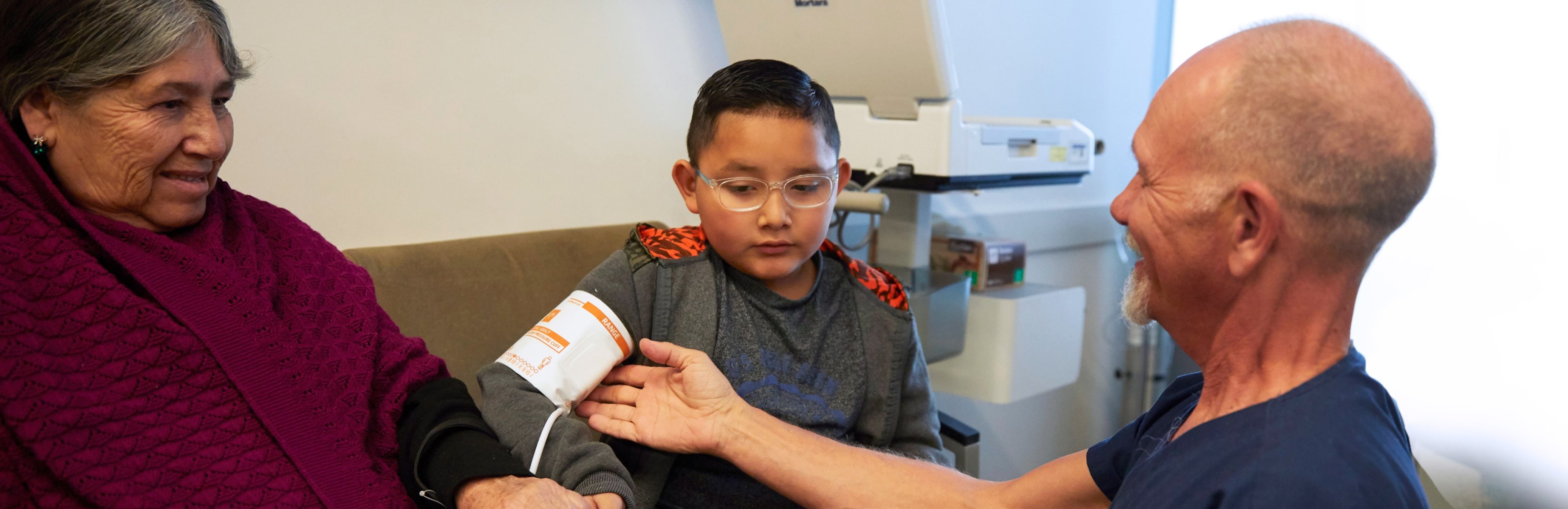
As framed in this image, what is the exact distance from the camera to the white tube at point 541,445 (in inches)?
49.6

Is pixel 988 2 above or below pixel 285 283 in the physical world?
above

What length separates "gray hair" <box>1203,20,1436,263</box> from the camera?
85 centimetres

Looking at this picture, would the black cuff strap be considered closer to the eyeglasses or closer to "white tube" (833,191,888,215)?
the eyeglasses

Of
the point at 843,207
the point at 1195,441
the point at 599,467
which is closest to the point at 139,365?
the point at 599,467

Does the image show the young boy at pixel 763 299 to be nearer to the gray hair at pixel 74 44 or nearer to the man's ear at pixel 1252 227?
the gray hair at pixel 74 44

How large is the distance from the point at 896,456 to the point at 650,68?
1.28 meters

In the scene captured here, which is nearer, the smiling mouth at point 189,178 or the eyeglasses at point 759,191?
the smiling mouth at point 189,178

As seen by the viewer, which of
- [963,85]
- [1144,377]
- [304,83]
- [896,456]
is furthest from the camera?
[1144,377]

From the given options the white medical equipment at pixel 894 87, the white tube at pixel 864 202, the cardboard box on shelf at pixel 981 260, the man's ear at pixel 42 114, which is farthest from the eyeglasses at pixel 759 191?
the cardboard box on shelf at pixel 981 260

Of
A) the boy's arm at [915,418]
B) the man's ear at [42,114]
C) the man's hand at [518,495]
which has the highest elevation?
the man's ear at [42,114]

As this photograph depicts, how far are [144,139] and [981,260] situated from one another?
175 centimetres

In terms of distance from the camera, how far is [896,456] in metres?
1.42

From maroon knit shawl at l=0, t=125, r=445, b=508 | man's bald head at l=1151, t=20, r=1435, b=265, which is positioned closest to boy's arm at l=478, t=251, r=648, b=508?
maroon knit shawl at l=0, t=125, r=445, b=508

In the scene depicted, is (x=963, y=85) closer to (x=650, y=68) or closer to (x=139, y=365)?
(x=650, y=68)
